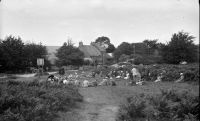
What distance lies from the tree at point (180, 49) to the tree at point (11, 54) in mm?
22897

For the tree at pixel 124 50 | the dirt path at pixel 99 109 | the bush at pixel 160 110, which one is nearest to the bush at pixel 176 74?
the dirt path at pixel 99 109

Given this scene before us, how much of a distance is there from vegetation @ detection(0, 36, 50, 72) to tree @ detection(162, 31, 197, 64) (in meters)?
22.7

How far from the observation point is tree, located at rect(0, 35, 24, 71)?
A: 1468 inches

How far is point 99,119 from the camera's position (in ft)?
29.2

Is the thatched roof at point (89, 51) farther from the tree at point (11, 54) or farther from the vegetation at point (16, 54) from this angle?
the tree at point (11, 54)

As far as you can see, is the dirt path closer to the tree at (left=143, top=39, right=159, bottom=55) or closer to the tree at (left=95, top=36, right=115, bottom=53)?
the tree at (left=143, top=39, right=159, bottom=55)

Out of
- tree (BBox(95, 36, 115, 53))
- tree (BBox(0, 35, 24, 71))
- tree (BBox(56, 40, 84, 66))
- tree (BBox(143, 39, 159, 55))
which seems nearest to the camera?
tree (BBox(0, 35, 24, 71))

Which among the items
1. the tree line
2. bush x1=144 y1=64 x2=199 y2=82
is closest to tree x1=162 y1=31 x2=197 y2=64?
the tree line

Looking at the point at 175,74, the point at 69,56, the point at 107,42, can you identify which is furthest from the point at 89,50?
the point at 175,74

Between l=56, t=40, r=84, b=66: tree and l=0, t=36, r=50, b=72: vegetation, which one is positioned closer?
l=0, t=36, r=50, b=72: vegetation

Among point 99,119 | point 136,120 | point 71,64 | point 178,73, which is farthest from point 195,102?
point 71,64

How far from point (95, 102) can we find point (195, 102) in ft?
16.0

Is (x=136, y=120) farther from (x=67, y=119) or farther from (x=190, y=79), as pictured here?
(x=190, y=79)

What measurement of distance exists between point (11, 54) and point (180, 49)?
25.9 m
